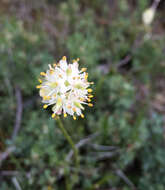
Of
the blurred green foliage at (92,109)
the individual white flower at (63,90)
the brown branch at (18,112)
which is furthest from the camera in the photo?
the brown branch at (18,112)

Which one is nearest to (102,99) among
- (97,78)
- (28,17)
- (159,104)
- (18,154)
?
(97,78)

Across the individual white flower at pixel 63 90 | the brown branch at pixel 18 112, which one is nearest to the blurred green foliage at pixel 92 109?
the brown branch at pixel 18 112

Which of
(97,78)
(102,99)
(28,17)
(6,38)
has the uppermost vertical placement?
(28,17)

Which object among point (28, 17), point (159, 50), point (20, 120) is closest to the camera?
point (20, 120)

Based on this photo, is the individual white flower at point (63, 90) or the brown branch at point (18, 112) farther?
the brown branch at point (18, 112)

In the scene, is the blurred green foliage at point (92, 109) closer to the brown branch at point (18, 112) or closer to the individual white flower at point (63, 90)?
the brown branch at point (18, 112)

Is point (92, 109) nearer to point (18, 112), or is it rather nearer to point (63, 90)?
point (18, 112)

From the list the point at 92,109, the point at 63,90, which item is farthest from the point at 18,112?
the point at 63,90

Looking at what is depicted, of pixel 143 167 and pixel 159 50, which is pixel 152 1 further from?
pixel 143 167
